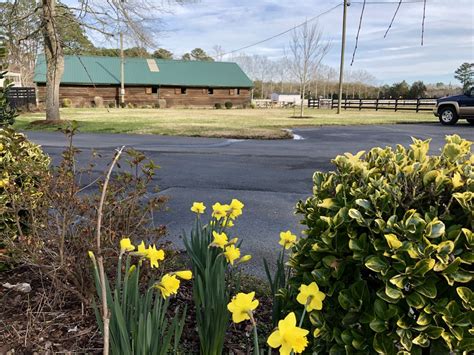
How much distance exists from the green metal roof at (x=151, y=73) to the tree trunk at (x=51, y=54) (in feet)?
75.5

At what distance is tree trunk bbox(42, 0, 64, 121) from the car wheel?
65.6ft

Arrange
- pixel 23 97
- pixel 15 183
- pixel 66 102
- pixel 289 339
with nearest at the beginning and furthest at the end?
1. pixel 289 339
2. pixel 15 183
3. pixel 23 97
4. pixel 66 102

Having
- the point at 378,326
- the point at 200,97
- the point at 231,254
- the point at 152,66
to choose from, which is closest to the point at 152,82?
the point at 152,66

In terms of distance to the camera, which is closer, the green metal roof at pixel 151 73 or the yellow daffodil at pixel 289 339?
the yellow daffodil at pixel 289 339

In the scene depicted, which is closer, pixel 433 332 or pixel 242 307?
pixel 242 307

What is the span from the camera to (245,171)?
8.76 metres

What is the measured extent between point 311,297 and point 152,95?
45.7 m

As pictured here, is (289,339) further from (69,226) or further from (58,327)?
(69,226)

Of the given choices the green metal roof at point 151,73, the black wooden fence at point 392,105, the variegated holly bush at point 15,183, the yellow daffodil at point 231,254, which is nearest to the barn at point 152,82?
the green metal roof at point 151,73

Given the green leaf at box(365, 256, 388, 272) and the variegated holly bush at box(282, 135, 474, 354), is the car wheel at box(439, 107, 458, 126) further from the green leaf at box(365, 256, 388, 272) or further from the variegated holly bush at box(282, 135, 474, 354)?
the green leaf at box(365, 256, 388, 272)

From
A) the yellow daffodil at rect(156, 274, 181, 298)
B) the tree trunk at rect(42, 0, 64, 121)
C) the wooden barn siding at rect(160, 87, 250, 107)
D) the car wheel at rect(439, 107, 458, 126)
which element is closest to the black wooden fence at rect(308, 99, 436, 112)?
the wooden barn siding at rect(160, 87, 250, 107)

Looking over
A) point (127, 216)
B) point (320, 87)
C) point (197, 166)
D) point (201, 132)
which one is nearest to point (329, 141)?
point (201, 132)

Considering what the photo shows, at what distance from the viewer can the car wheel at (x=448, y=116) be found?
883 inches

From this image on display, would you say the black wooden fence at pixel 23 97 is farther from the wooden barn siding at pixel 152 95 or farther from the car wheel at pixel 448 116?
the car wheel at pixel 448 116
